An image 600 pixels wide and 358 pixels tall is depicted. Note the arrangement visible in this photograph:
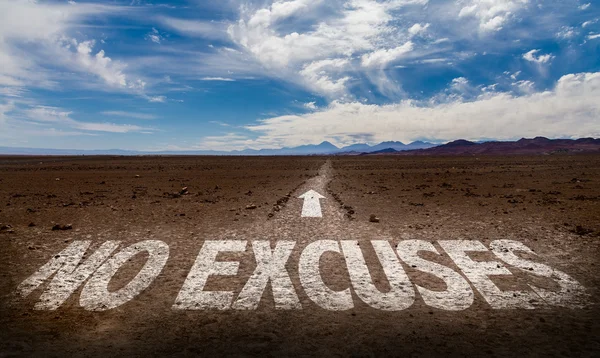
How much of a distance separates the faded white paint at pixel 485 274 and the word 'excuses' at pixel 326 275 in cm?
2

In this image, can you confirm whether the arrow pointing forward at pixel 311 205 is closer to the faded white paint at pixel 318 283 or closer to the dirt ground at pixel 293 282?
the dirt ground at pixel 293 282

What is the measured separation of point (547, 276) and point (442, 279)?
2.17 m

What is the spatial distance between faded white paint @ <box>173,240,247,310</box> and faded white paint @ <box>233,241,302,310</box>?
0.33 metres

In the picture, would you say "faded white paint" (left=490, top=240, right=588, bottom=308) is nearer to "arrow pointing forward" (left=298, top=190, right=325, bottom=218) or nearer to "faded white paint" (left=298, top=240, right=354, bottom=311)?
"faded white paint" (left=298, top=240, right=354, bottom=311)

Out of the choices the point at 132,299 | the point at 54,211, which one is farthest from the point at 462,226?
the point at 54,211

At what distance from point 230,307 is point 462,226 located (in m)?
8.15

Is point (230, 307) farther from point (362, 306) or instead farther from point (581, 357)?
point (581, 357)

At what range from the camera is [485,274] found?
26.0 feet

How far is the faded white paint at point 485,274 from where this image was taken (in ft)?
21.8

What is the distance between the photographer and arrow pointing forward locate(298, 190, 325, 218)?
13.5 meters

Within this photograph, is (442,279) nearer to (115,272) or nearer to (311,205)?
(115,272)

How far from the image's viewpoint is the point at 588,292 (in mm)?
7023

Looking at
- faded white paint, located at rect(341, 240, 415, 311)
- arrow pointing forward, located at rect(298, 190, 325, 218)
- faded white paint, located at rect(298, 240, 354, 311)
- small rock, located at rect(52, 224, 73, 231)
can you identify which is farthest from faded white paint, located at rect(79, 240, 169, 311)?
arrow pointing forward, located at rect(298, 190, 325, 218)

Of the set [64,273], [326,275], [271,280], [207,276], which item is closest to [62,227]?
[64,273]
